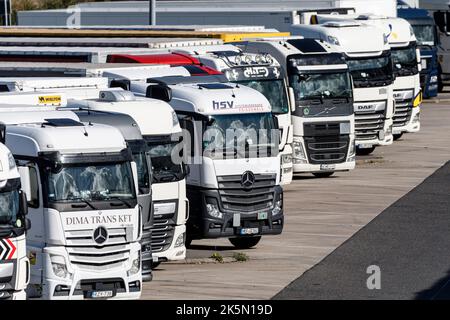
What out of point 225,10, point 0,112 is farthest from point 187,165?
point 225,10

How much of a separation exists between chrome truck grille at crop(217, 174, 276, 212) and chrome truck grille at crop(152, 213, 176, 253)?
2.14m

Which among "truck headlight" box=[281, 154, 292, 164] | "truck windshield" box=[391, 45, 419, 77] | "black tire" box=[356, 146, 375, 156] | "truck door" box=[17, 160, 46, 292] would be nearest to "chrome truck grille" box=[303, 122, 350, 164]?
"truck headlight" box=[281, 154, 292, 164]

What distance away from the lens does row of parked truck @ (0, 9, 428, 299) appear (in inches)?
862

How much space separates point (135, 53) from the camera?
1388 inches

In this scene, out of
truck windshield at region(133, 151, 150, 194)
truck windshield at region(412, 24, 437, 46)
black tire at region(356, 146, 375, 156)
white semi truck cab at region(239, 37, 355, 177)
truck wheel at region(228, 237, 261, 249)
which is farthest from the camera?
truck windshield at region(412, 24, 437, 46)

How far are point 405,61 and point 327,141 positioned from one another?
10.0 metres

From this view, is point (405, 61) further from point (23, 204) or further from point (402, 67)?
point (23, 204)

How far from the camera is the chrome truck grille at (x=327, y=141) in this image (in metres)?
38.0

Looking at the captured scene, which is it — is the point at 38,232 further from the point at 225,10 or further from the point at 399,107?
the point at 225,10

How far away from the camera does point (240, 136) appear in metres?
→ 28.0

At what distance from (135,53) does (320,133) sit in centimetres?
585

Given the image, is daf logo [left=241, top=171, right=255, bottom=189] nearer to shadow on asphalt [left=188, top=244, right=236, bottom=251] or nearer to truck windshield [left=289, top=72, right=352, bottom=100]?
shadow on asphalt [left=188, top=244, right=236, bottom=251]

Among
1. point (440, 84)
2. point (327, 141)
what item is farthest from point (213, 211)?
point (440, 84)

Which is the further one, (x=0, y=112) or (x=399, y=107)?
(x=399, y=107)
